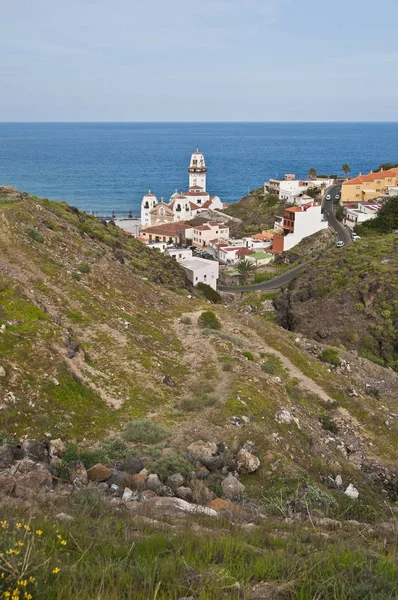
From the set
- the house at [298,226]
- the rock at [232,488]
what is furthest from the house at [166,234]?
the rock at [232,488]

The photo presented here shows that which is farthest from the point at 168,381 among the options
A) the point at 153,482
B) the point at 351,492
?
the point at 351,492

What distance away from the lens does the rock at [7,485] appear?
9.14 m

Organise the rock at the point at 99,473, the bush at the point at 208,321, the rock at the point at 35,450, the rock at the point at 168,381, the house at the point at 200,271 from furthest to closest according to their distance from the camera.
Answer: the house at the point at 200,271
the bush at the point at 208,321
the rock at the point at 168,381
the rock at the point at 35,450
the rock at the point at 99,473

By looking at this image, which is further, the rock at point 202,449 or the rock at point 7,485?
the rock at point 202,449

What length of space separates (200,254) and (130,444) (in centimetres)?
6469

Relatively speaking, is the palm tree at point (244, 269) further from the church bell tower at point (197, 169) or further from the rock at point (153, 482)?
the rock at point (153, 482)

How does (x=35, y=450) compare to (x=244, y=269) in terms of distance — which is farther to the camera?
(x=244, y=269)

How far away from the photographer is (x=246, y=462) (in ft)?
43.3

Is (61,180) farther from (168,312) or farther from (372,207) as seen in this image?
(168,312)

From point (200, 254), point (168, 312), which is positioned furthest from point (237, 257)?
point (168, 312)

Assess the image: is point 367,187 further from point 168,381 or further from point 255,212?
point 168,381

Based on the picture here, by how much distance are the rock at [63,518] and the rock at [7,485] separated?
1.78 m

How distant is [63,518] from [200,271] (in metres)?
45.3

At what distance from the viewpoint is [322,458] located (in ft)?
53.1
